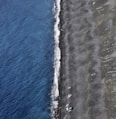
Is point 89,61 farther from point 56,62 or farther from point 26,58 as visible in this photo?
point 26,58

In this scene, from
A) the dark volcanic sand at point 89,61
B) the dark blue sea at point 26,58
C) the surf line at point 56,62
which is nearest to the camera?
the dark volcanic sand at point 89,61

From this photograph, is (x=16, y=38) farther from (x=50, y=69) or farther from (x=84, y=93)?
(x=84, y=93)

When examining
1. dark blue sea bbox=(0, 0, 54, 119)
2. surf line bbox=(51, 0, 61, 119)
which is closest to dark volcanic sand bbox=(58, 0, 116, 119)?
surf line bbox=(51, 0, 61, 119)

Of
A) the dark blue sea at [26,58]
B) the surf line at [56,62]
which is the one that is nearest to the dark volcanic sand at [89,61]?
the surf line at [56,62]

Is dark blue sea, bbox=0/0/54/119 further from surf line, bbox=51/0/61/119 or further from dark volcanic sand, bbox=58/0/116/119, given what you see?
dark volcanic sand, bbox=58/0/116/119

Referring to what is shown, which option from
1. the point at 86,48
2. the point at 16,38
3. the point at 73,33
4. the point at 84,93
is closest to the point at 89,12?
the point at 73,33

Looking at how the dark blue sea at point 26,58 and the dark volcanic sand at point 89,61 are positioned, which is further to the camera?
the dark blue sea at point 26,58

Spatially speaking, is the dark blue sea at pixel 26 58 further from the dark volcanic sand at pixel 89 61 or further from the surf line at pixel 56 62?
the dark volcanic sand at pixel 89 61
